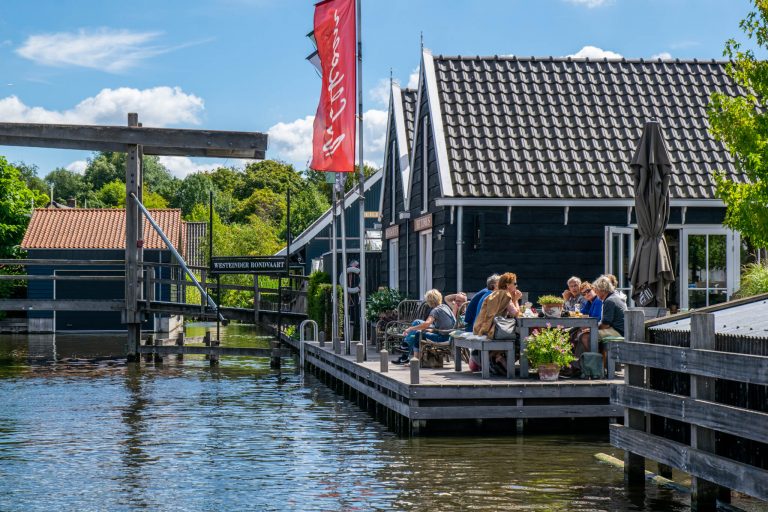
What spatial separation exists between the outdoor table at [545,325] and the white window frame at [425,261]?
27.7ft

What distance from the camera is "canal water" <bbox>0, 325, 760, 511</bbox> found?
10.3 metres

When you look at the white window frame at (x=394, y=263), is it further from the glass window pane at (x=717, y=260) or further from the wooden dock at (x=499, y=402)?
the wooden dock at (x=499, y=402)

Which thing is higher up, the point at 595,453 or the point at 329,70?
the point at 329,70

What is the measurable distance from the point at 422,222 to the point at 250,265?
13.9 feet

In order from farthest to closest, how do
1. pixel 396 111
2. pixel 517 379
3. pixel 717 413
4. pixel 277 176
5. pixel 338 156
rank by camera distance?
pixel 277 176 → pixel 396 111 → pixel 338 156 → pixel 517 379 → pixel 717 413

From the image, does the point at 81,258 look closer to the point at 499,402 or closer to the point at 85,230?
the point at 85,230

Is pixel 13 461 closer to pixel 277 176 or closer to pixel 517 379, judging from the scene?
pixel 517 379

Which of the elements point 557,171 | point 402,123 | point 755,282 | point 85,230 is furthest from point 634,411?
point 85,230

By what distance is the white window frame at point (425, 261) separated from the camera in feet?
75.7

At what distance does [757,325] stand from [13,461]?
26.1ft

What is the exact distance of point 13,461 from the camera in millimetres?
12617

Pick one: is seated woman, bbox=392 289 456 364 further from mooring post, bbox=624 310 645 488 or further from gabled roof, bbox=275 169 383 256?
gabled roof, bbox=275 169 383 256

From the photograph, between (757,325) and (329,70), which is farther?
(329,70)

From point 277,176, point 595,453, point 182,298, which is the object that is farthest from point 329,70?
point 277,176
